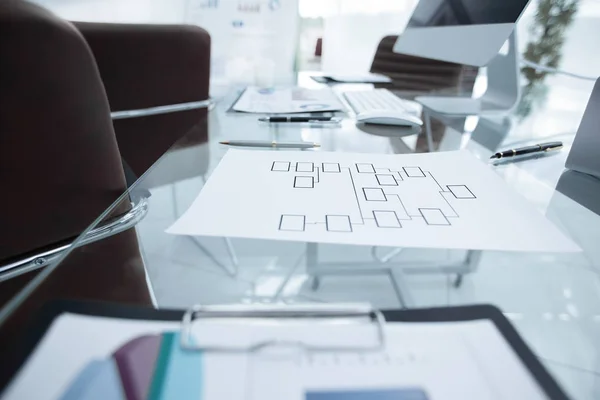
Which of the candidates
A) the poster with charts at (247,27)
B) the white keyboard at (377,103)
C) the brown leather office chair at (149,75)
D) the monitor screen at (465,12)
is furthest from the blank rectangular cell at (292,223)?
the poster with charts at (247,27)

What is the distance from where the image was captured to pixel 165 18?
2.62 m

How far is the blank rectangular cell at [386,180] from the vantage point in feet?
1.38

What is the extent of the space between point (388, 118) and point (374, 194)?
1.07ft

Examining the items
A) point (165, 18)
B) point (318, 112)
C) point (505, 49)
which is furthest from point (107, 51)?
point (165, 18)

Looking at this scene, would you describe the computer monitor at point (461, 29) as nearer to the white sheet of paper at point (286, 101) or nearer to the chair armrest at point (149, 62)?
the white sheet of paper at point (286, 101)

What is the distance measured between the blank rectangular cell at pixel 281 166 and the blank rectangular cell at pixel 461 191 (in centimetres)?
19

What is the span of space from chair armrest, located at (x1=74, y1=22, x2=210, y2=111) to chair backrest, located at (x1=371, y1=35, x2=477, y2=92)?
2.13 feet

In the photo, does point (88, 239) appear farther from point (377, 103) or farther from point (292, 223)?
point (377, 103)

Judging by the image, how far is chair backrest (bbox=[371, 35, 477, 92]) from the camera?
1.38m

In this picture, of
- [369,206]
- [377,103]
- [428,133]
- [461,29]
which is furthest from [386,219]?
[461,29]

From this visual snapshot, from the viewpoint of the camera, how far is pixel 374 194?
0.39m

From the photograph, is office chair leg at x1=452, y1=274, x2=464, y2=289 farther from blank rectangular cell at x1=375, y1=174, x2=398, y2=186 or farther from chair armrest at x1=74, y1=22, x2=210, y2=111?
chair armrest at x1=74, y1=22, x2=210, y2=111

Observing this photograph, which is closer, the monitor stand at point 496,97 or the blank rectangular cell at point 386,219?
the blank rectangular cell at point 386,219

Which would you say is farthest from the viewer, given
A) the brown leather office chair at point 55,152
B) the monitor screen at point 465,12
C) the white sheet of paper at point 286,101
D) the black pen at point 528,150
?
the white sheet of paper at point 286,101
